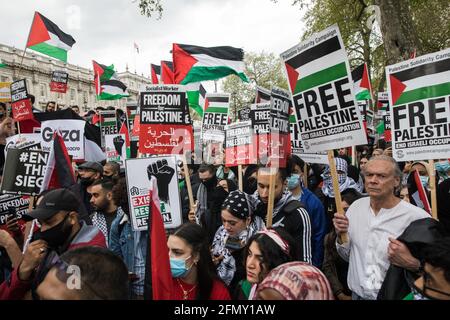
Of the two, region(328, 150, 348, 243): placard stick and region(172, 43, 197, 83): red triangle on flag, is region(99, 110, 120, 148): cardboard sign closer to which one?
region(172, 43, 197, 83): red triangle on flag

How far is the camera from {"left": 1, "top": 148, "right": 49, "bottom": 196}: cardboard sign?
13.3 ft

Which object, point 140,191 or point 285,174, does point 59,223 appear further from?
point 285,174

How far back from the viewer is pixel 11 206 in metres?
4.14

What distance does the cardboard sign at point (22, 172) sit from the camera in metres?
4.06

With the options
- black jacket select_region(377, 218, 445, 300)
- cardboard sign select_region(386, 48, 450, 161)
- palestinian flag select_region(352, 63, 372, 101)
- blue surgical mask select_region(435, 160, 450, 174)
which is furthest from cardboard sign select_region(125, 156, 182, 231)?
palestinian flag select_region(352, 63, 372, 101)

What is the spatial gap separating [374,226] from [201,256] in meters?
1.37

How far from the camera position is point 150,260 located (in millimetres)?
2184

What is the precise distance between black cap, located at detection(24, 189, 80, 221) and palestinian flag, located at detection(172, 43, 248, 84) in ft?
13.6

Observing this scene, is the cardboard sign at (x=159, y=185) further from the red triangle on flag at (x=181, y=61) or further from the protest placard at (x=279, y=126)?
the red triangle on flag at (x=181, y=61)

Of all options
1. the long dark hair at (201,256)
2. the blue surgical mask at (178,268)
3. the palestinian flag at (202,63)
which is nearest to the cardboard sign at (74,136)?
the palestinian flag at (202,63)

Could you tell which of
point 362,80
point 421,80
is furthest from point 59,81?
point 421,80

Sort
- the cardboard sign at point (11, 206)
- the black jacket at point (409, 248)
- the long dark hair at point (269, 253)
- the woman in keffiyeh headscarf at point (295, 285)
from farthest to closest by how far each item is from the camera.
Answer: the cardboard sign at point (11, 206), the long dark hair at point (269, 253), the black jacket at point (409, 248), the woman in keffiyeh headscarf at point (295, 285)
